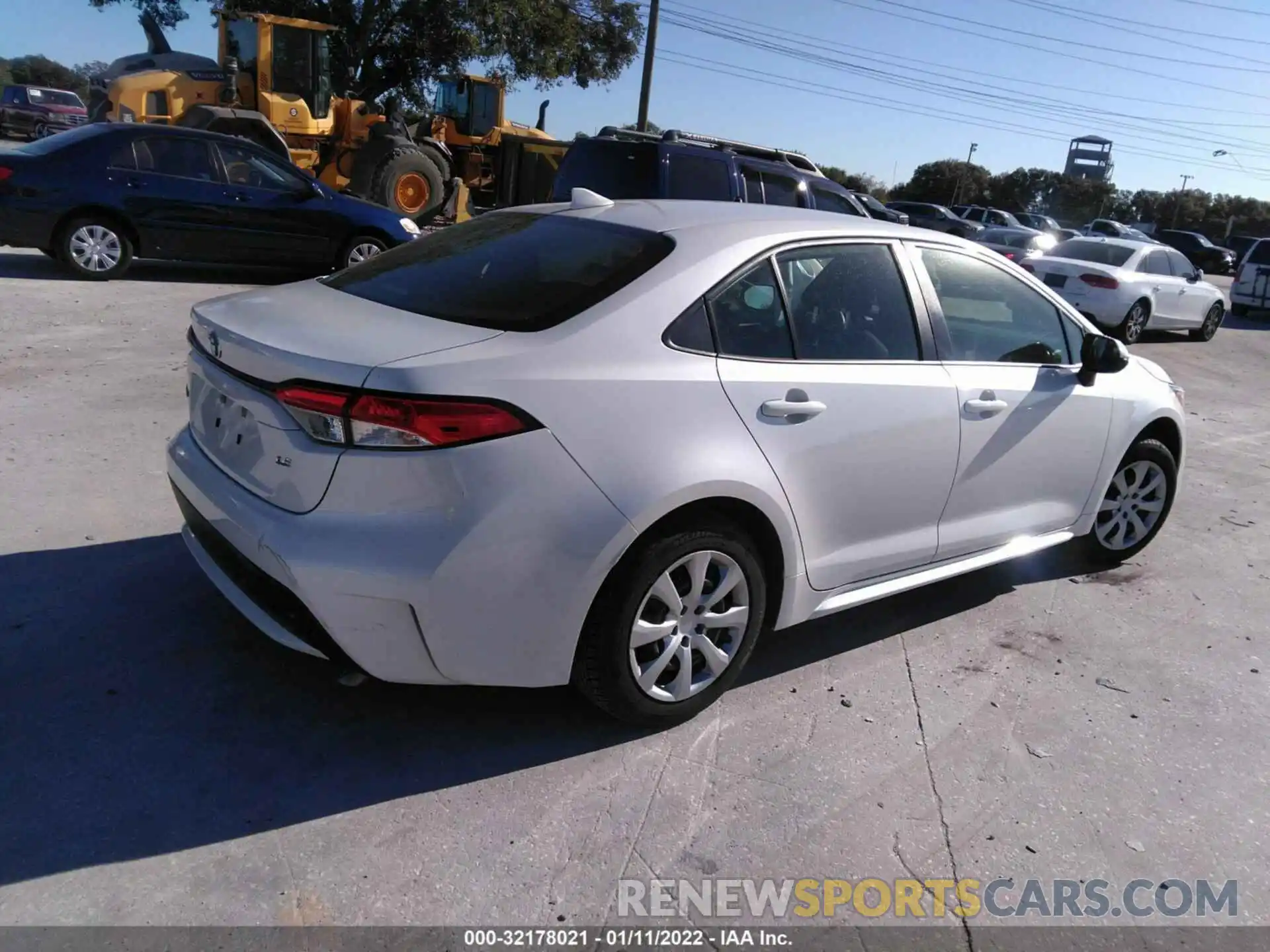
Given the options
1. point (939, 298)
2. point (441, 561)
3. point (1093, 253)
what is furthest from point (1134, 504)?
point (1093, 253)

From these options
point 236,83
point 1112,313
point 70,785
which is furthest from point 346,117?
point 70,785

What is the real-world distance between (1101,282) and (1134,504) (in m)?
9.71

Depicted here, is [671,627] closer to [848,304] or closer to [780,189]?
[848,304]

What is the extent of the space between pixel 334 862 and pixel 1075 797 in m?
2.29

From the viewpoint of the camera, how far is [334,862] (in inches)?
103

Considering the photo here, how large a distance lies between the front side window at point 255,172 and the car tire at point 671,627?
9195mm

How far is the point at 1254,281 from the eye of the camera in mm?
21234

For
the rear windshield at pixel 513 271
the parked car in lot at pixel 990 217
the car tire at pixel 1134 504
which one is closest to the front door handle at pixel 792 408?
the rear windshield at pixel 513 271

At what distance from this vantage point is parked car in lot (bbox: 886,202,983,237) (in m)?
28.8

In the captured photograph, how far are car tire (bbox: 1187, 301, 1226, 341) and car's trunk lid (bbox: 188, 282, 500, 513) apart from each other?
16211 mm

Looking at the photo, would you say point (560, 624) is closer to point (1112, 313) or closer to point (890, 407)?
point (890, 407)

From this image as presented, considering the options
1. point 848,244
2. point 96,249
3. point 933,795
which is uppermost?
point 848,244

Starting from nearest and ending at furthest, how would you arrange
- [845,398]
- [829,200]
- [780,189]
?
[845,398] → [780,189] → [829,200]

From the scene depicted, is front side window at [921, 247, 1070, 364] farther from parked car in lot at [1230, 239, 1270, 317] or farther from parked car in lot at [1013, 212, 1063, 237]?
parked car in lot at [1013, 212, 1063, 237]
